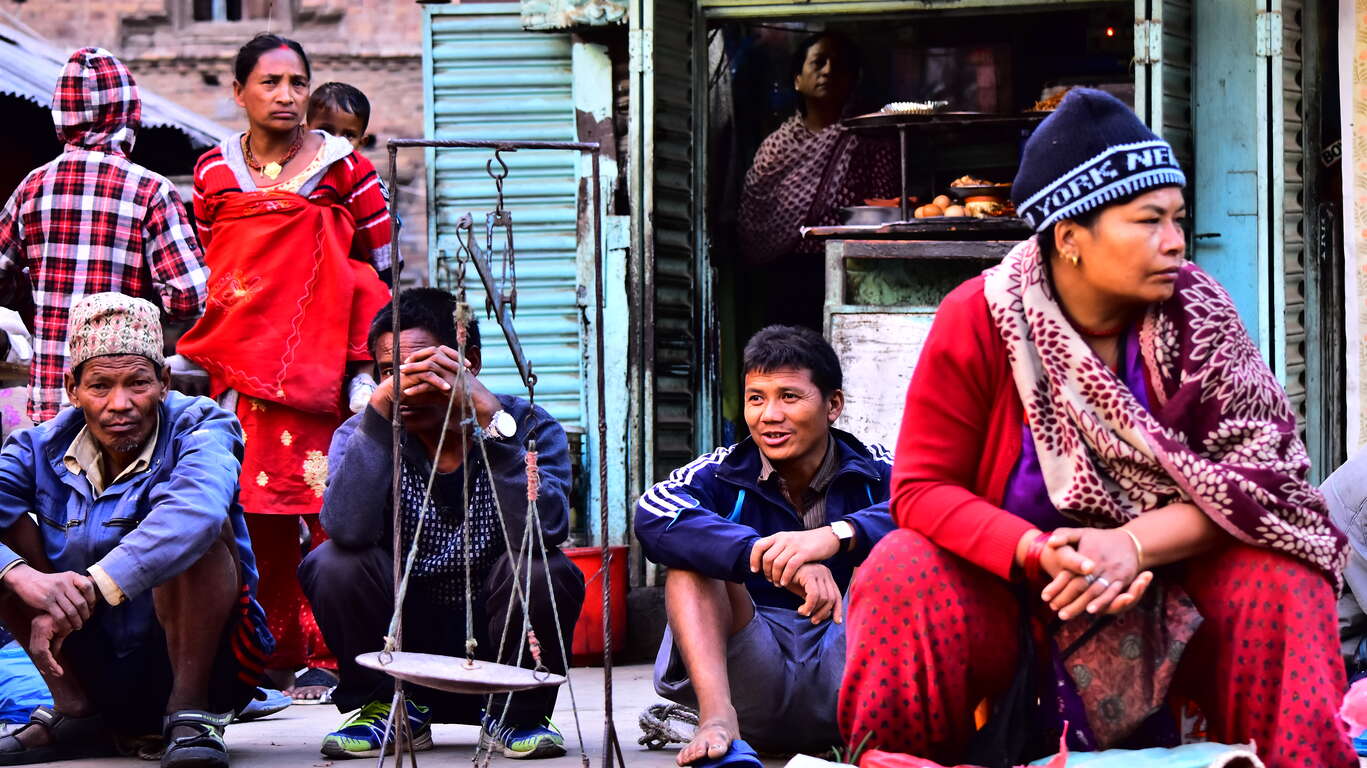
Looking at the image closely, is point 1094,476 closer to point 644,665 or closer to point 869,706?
point 869,706

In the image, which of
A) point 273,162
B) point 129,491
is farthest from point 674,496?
point 273,162

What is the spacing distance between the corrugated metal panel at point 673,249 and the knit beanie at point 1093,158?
2996 mm

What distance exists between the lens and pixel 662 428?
6.07 metres

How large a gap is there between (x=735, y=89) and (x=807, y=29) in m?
0.46

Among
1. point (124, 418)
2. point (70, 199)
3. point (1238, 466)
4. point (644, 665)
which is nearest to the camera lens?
point (1238, 466)

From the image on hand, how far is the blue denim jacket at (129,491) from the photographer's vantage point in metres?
3.85

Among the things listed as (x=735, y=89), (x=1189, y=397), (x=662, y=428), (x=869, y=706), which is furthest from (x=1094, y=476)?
(x=735, y=89)

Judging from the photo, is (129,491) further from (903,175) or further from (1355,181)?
(1355,181)

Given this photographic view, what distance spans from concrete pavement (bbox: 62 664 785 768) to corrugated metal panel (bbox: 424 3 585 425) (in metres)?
1.33

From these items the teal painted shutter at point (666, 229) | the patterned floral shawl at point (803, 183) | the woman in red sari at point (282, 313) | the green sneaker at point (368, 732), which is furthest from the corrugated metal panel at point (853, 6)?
the green sneaker at point (368, 732)

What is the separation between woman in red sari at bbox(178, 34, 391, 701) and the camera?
16.9 feet

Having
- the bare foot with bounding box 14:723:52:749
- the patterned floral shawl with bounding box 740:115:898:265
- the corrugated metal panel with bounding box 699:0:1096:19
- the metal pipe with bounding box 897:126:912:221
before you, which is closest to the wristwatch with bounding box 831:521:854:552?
the bare foot with bounding box 14:723:52:749

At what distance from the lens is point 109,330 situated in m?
3.94

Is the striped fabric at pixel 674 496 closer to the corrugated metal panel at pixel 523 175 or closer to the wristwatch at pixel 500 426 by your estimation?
the wristwatch at pixel 500 426
